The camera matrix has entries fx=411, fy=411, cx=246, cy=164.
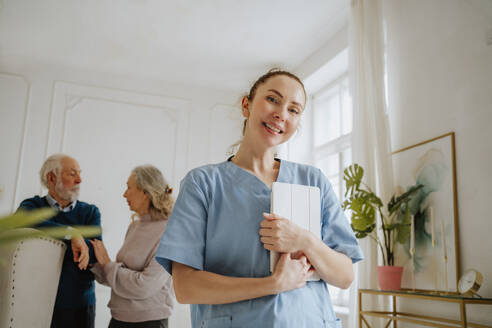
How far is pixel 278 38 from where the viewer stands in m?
4.09

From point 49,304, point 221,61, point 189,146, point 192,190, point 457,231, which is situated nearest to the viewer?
point 192,190

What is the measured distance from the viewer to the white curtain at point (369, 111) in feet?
9.11

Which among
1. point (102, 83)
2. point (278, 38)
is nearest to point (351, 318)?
point (278, 38)

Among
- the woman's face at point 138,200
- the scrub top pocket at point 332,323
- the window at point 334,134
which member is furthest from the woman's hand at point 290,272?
the window at point 334,134

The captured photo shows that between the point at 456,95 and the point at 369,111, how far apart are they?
71 centimetres

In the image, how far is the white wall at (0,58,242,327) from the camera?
14.4ft

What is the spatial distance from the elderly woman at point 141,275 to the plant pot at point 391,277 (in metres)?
1.26

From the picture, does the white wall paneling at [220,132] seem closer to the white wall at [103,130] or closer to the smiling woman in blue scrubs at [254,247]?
the white wall at [103,130]

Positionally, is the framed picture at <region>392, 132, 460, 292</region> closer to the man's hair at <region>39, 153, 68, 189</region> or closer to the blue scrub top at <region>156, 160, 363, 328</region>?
the blue scrub top at <region>156, 160, 363, 328</region>

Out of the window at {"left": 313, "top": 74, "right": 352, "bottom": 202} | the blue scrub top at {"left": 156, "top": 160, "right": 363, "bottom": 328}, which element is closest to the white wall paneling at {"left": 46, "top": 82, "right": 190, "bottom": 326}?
the window at {"left": 313, "top": 74, "right": 352, "bottom": 202}

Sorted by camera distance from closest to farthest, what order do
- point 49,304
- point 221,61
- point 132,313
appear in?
point 49,304 → point 132,313 → point 221,61

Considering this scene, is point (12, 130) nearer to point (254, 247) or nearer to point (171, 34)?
point (171, 34)

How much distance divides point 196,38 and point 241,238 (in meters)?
3.53

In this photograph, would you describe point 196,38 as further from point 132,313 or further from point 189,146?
point 132,313
